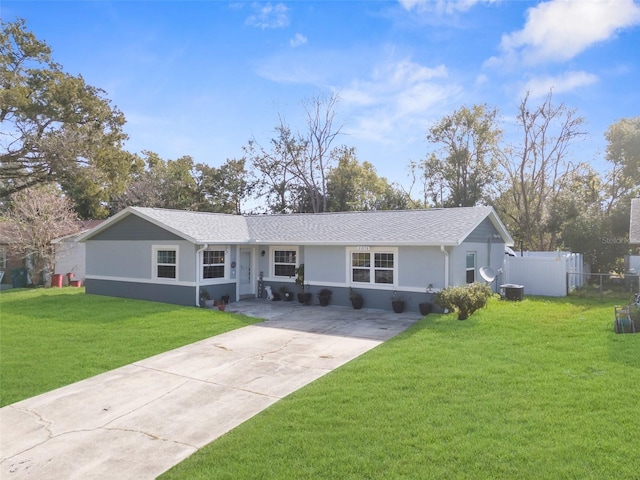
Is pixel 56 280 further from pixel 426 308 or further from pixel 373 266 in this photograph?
pixel 426 308

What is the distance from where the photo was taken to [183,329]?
37.3 ft

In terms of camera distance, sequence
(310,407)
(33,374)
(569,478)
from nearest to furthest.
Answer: (569,478) → (310,407) → (33,374)

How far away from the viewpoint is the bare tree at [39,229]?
21797 millimetres

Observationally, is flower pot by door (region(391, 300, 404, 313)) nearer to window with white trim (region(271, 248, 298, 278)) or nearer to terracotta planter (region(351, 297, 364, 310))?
terracotta planter (region(351, 297, 364, 310))

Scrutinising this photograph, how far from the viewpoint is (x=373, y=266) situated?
583 inches

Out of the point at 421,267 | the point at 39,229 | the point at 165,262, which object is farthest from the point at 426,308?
the point at 39,229

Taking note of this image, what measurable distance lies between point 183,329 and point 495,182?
100 feet

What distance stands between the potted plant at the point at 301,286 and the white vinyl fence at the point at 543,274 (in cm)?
896

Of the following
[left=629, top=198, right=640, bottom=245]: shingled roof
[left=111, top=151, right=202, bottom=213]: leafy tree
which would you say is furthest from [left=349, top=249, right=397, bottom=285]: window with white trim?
[left=111, top=151, right=202, bottom=213]: leafy tree

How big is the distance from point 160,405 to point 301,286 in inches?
401

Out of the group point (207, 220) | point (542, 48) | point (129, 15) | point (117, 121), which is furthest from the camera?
point (117, 121)

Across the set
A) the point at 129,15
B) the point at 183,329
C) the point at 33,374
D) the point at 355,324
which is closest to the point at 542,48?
the point at 355,324

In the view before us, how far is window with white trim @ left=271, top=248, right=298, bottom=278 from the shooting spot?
16.8 metres

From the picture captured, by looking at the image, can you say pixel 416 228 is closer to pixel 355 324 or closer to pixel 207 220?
pixel 355 324
